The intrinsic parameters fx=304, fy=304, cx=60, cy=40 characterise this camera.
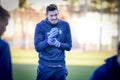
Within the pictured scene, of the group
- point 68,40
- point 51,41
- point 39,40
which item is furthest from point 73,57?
point 39,40

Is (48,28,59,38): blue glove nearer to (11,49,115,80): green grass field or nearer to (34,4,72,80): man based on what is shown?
(34,4,72,80): man

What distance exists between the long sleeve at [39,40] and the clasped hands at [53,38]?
6 cm

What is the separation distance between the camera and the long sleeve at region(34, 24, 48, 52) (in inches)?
146

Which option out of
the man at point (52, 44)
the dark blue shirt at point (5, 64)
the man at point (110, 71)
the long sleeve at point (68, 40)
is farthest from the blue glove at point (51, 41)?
the man at point (110, 71)

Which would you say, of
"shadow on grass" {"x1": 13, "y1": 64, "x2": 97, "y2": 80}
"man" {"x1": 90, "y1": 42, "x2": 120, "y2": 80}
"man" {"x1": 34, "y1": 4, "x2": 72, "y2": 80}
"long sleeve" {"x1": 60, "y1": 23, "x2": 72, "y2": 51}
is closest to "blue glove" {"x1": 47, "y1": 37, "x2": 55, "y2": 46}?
"man" {"x1": 34, "y1": 4, "x2": 72, "y2": 80}

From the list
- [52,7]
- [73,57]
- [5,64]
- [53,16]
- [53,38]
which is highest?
[52,7]

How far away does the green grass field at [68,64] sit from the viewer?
149 inches

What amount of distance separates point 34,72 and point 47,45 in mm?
384

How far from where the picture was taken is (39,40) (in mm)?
3723

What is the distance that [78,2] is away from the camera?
3.80m

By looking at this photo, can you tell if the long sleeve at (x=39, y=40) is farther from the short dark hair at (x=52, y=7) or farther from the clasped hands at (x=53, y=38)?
the short dark hair at (x=52, y=7)

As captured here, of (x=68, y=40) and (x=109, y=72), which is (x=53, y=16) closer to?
(x=68, y=40)

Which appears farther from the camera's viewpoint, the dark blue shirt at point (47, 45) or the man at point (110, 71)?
the dark blue shirt at point (47, 45)

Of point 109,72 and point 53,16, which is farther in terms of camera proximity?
point 53,16
